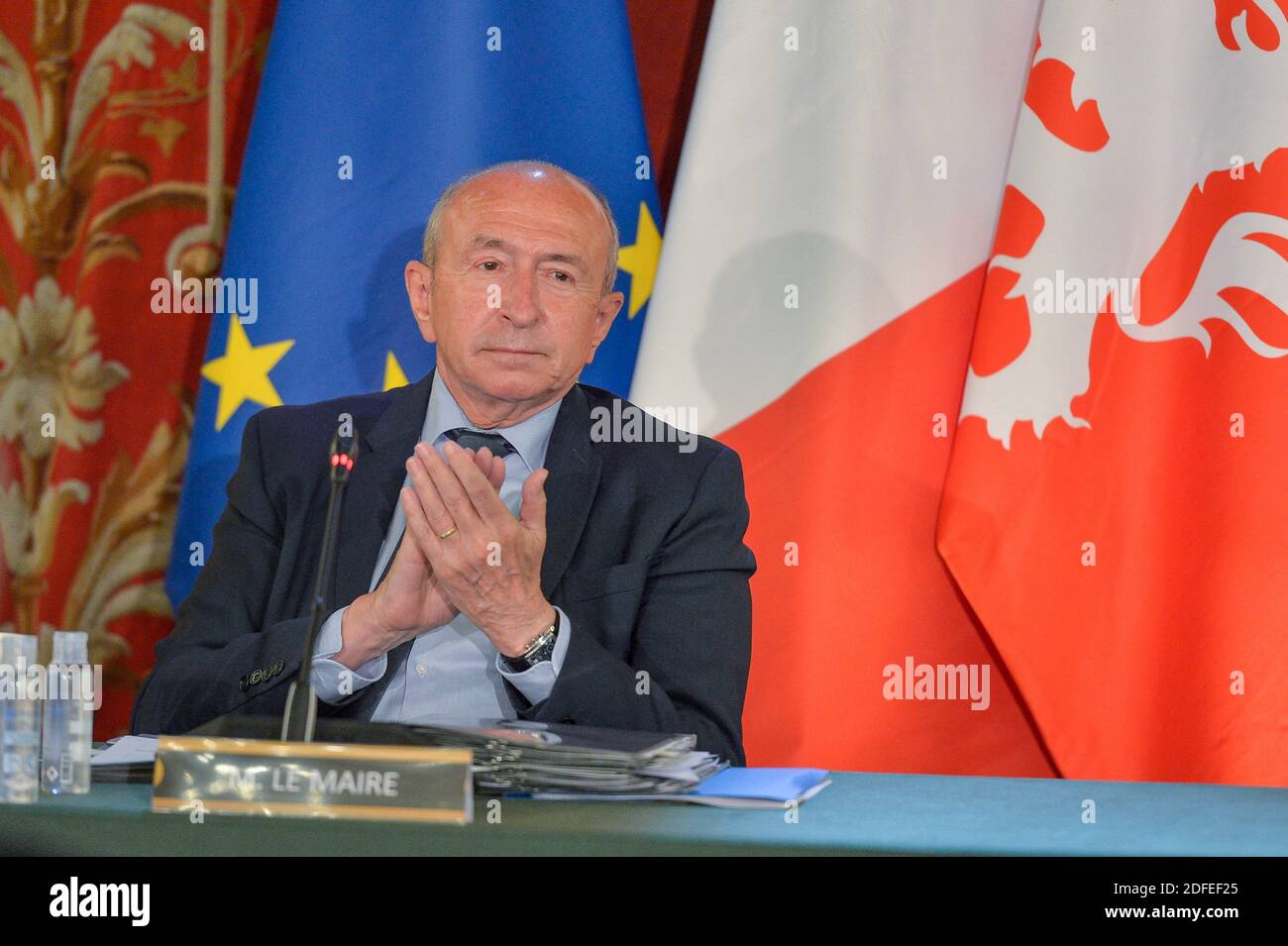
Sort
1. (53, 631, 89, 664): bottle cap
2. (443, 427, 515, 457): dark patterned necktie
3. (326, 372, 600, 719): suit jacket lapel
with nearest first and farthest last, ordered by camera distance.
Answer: (53, 631, 89, 664): bottle cap < (326, 372, 600, 719): suit jacket lapel < (443, 427, 515, 457): dark patterned necktie

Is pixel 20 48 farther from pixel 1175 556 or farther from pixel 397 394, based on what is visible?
pixel 1175 556

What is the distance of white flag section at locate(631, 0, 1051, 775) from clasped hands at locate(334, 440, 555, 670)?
972mm

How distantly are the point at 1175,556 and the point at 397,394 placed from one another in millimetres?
1413

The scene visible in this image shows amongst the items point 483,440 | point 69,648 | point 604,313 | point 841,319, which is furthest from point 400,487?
point 841,319

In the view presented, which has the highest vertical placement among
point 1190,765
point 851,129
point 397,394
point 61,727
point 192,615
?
point 851,129

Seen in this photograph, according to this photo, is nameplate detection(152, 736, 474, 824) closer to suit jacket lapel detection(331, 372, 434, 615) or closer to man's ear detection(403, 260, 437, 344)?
suit jacket lapel detection(331, 372, 434, 615)

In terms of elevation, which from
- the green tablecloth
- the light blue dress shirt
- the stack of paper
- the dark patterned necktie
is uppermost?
the dark patterned necktie

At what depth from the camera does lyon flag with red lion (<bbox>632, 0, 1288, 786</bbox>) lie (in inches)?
94.2

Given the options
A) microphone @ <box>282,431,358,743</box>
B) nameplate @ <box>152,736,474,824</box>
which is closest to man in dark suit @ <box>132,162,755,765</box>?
microphone @ <box>282,431,358,743</box>

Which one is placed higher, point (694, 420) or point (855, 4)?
point (855, 4)

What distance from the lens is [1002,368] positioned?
2.44 meters

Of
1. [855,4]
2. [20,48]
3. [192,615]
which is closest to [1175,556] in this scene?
[855,4]

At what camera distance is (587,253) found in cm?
205

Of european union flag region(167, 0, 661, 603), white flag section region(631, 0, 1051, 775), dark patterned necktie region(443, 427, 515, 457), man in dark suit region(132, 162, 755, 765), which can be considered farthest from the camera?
european union flag region(167, 0, 661, 603)
